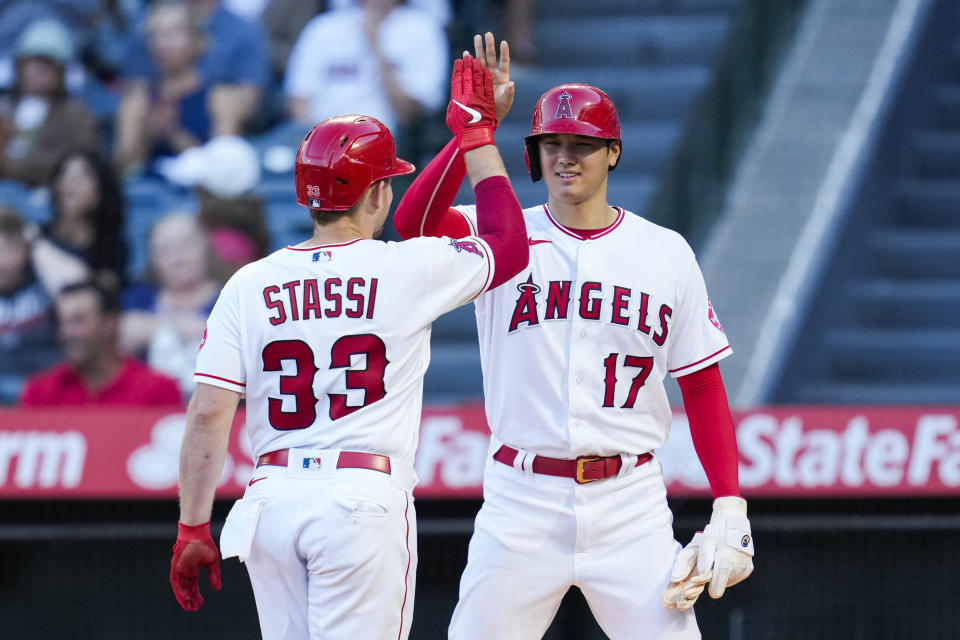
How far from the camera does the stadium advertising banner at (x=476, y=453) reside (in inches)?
177

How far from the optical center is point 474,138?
2953mm

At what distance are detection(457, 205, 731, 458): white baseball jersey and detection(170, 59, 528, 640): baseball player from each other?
0.86ft

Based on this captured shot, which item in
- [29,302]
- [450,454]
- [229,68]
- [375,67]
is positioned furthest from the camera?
[229,68]

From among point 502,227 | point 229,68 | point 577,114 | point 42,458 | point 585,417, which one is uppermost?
point 229,68

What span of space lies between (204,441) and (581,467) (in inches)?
32.6

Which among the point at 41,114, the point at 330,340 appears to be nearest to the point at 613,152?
the point at 330,340

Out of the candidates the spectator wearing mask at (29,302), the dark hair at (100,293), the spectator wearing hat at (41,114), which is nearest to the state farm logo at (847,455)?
the dark hair at (100,293)

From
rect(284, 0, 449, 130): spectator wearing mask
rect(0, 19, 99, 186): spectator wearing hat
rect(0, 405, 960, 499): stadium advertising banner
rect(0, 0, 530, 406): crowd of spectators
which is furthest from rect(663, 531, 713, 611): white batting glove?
rect(0, 19, 99, 186): spectator wearing hat

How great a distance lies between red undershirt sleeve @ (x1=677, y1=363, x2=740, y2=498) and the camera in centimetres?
298

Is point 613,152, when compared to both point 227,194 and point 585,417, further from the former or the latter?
point 227,194

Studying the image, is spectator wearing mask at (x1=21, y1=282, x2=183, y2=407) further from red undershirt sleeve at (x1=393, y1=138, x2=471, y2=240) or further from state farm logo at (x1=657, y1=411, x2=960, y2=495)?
red undershirt sleeve at (x1=393, y1=138, x2=471, y2=240)

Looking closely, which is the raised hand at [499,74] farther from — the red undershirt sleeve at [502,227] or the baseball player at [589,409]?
the red undershirt sleeve at [502,227]

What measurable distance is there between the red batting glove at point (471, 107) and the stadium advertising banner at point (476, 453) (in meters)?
1.80

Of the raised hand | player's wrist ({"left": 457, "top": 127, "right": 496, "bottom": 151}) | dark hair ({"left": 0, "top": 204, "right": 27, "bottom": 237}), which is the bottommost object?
dark hair ({"left": 0, "top": 204, "right": 27, "bottom": 237})
